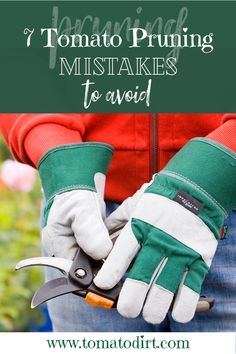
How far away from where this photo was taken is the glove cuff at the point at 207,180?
1.38 m

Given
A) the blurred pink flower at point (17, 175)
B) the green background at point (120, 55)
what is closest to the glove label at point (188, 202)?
the green background at point (120, 55)

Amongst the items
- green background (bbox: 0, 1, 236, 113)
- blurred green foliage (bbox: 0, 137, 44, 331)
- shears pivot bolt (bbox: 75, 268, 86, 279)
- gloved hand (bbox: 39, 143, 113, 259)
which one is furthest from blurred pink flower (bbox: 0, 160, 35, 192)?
shears pivot bolt (bbox: 75, 268, 86, 279)

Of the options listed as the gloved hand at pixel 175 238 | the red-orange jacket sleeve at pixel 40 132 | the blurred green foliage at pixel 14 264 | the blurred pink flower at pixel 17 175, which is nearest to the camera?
the gloved hand at pixel 175 238

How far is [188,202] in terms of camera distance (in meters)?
1.37

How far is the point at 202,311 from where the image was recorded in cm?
146

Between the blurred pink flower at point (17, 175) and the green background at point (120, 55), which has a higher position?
the green background at point (120, 55)

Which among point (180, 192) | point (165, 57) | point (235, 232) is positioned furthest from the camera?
point (165, 57)

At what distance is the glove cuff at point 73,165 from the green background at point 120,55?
0.40 ft

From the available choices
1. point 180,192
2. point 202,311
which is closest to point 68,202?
point 180,192

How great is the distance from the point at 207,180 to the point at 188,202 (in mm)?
51

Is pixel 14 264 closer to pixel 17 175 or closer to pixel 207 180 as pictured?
pixel 17 175

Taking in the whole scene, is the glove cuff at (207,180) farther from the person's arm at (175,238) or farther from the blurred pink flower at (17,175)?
the blurred pink flower at (17,175)
